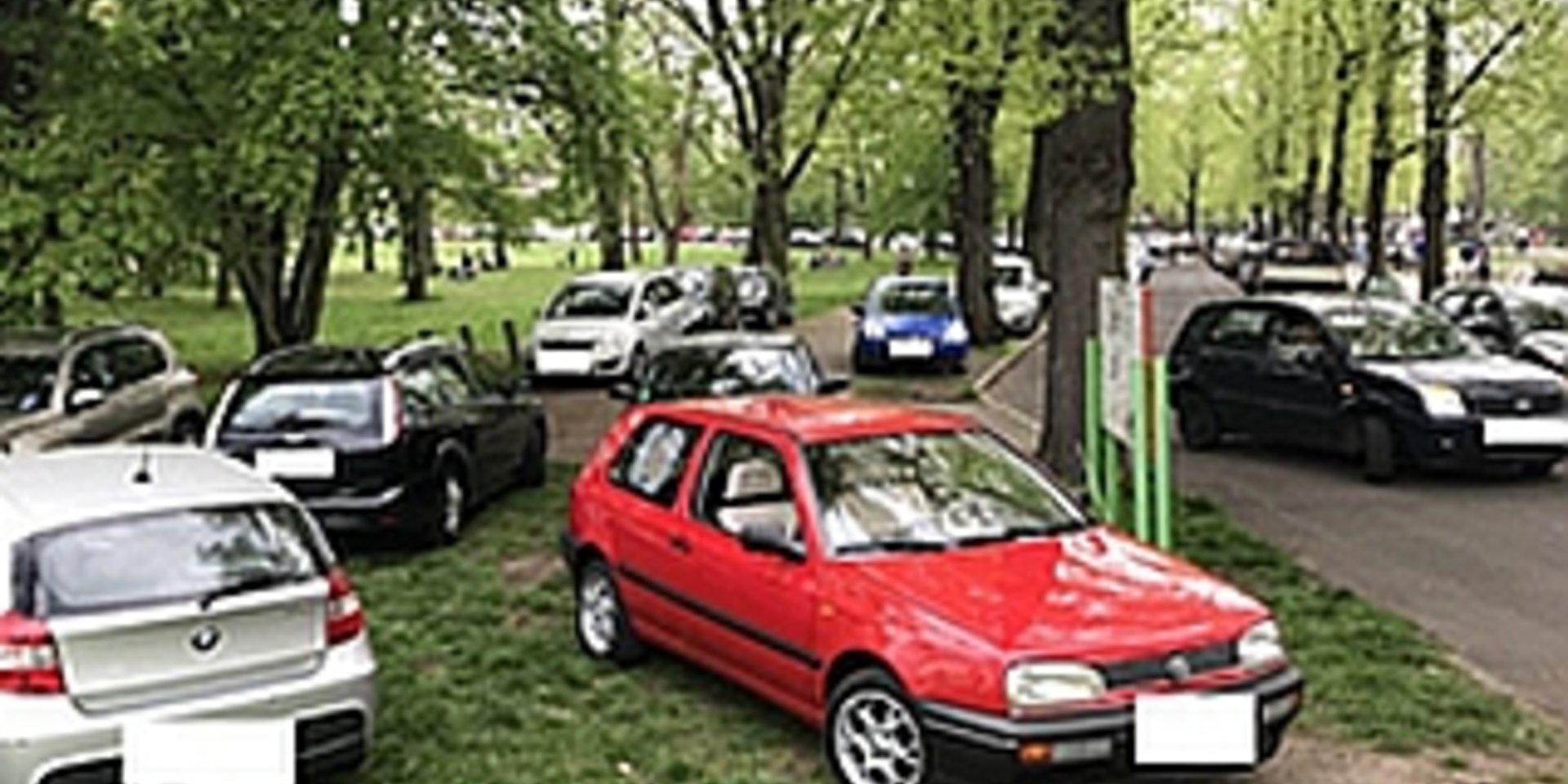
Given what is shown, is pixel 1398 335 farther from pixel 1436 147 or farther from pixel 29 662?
pixel 1436 147

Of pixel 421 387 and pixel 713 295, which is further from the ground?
pixel 713 295

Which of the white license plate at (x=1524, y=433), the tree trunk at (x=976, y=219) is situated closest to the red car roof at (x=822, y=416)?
the white license plate at (x=1524, y=433)

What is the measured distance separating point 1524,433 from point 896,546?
8175 millimetres

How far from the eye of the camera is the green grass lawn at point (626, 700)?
6.59 meters

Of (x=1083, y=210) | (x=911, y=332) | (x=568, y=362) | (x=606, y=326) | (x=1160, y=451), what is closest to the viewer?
(x=1160, y=451)

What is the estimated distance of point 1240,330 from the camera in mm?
15016

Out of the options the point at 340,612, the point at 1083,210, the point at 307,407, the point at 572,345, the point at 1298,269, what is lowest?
the point at 340,612

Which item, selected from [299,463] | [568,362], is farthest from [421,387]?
[568,362]

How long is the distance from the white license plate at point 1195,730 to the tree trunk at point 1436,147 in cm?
2249

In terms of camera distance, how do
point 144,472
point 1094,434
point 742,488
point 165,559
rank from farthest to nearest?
point 1094,434 < point 742,488 < point 144,472 < point 165,559

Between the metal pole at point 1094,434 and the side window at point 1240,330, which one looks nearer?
the metal pole at point 1094,434

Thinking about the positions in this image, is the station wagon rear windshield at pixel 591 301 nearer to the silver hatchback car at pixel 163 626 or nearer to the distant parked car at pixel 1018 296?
the distant parked car at pixel 1018 296

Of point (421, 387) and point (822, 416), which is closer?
point (822, 416)

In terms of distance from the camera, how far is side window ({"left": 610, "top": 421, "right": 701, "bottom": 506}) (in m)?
7.51
